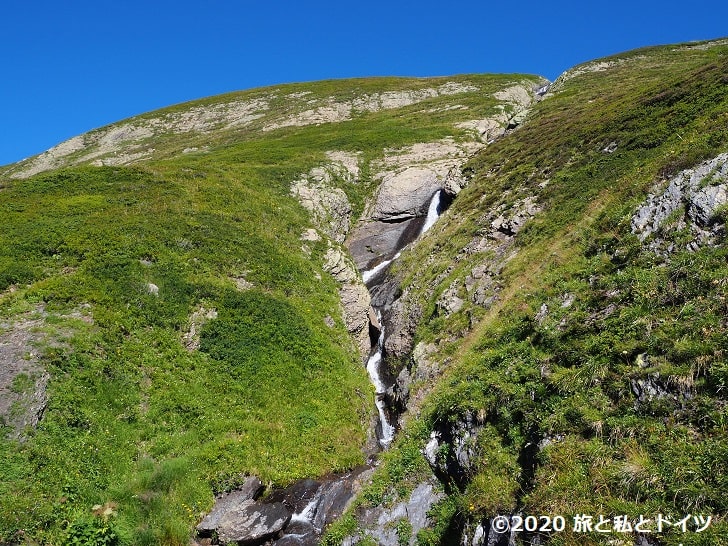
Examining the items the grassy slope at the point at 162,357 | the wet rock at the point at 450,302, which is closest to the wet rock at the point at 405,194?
the grassy slope at the point at 162,357

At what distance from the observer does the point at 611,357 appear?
37.3 feet

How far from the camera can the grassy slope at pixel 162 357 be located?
14742mm

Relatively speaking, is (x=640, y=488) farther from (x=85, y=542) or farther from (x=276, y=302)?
(x=276, y=302)

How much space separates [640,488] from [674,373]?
2.91 metres

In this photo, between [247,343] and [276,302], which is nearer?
[247,343]

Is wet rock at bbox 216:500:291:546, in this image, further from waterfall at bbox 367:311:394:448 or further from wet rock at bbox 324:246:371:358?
wet rock at bbox 324:246:371:358

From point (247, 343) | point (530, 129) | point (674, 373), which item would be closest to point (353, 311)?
point (247, 343)

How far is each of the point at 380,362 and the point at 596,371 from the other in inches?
710

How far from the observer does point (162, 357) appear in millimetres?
20828

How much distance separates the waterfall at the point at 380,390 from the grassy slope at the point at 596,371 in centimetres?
452

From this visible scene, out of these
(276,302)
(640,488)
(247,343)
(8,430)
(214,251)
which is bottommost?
(640,488)

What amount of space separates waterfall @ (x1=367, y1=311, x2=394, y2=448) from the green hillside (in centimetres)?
67

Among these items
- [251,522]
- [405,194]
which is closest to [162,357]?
[251,522]

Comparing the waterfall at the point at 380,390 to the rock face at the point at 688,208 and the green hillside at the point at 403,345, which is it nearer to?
the green hillside at the point at 403,345
